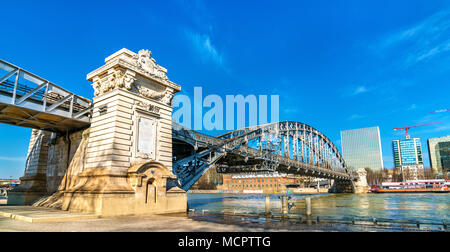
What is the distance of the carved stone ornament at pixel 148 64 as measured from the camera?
68.3 feet

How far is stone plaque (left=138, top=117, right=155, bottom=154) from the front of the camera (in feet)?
65.4

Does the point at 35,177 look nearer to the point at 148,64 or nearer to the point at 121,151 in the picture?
the point at 121,151

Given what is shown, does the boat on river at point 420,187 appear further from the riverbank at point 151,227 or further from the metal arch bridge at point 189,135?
the riverbank at point 151,227

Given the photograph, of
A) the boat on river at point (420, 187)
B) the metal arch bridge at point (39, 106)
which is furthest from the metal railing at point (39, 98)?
the boat on river at point (420, 187)

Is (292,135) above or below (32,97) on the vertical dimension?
above

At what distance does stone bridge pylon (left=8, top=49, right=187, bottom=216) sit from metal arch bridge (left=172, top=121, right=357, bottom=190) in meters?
8.90

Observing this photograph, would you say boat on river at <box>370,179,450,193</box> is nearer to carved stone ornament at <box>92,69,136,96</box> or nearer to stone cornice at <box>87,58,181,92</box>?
stone cornice at <box>87,58,181,92</box>

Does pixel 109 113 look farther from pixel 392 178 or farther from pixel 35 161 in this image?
pixel 392 178

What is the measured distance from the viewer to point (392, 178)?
6142 inches

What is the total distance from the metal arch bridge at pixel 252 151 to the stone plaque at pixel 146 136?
29.3 ft

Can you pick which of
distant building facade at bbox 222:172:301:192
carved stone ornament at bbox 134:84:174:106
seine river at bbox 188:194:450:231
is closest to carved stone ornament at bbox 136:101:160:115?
carved stone ornament at bbox 134:84:174:106
